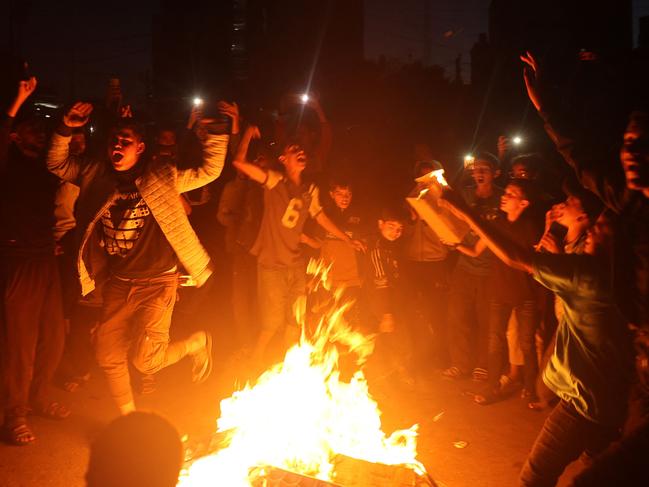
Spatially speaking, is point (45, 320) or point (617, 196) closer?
point (617, 196)

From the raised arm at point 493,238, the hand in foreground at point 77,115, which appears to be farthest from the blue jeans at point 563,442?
the hand in foreground at point 77,115

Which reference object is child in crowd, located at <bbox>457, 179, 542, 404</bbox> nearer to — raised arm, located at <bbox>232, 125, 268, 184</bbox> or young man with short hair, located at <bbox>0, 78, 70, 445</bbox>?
raised arm, located at <bbox>232, 125, 268, 184</bbox>

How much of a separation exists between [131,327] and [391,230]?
340 centimetres

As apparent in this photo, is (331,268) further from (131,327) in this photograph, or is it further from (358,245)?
(131,327)

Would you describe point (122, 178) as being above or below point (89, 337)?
above

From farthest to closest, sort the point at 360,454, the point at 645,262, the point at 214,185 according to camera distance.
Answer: the point at 214,185
the point at 360,454
the point at 645,262

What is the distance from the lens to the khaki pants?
15.9 feet

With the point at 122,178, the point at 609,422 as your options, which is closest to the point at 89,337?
the point at 122,178

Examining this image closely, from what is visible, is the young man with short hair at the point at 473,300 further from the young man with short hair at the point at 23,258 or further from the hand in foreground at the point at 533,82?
the young man with short hair at the point at 23,258

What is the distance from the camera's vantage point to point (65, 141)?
15.7ft

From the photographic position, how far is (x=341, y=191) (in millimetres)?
7199

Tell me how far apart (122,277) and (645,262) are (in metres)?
3.92

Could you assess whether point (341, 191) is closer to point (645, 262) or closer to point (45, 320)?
point (45, 320)

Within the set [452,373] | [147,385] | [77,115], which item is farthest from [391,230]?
[77,115]
